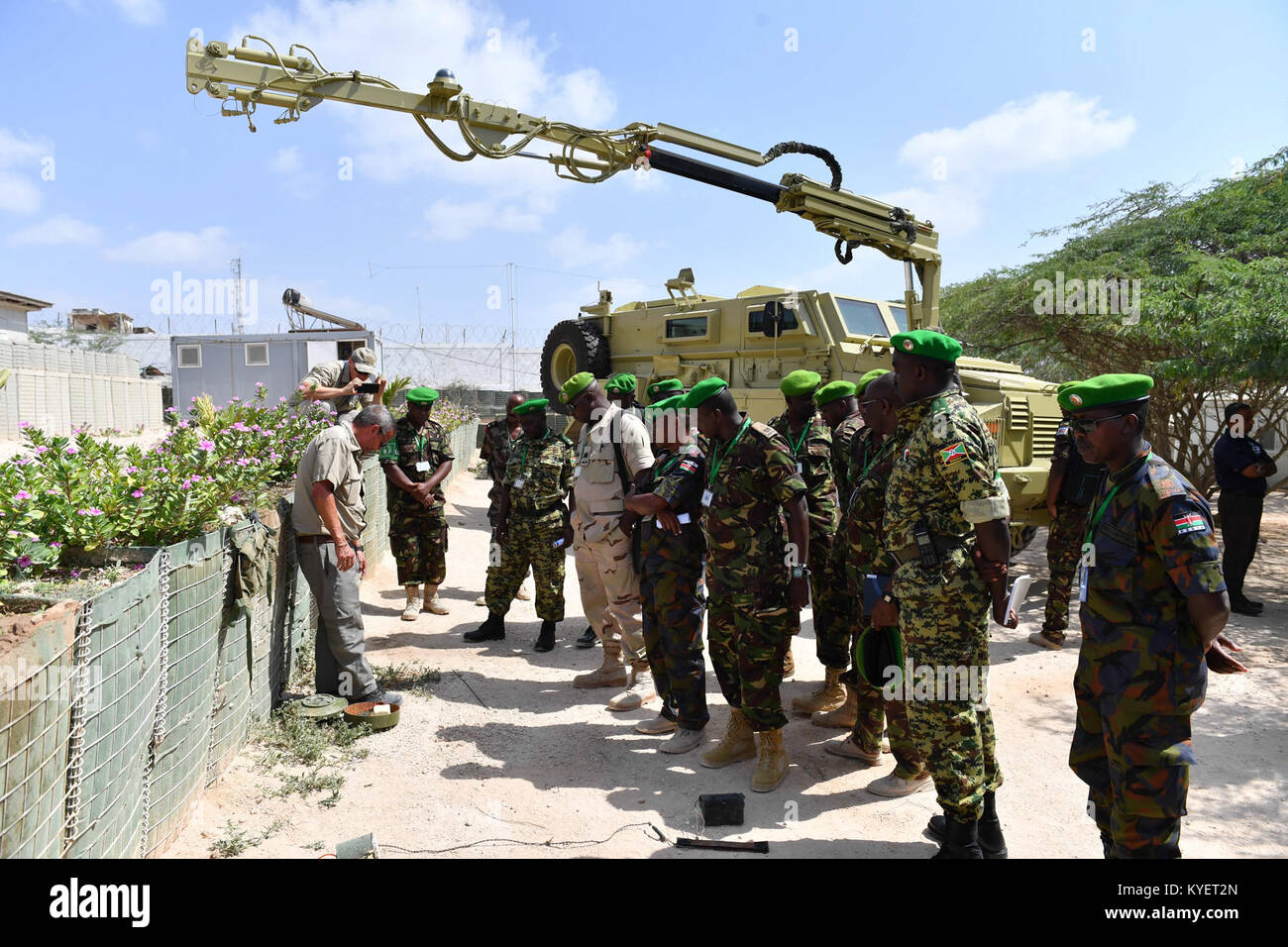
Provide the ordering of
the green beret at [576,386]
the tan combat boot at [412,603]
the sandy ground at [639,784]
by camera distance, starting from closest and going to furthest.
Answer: the sandy ground at [639,784] → the green beret at [576,386] → the tan combat boot at [412,603]

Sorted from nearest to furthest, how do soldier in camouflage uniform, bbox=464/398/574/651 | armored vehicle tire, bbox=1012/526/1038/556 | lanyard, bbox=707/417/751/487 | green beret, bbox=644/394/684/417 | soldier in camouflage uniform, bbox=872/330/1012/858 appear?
soldier in camouflage uniform, bbox=872/330/1012/858, lanyard, bbox=707/417/751/487, green beret, bbox=644/394/684/417, soldier in camouflage uniform, bbox=464/398/574/651, armored vehicle tire, bbox=1012/526/1038/556

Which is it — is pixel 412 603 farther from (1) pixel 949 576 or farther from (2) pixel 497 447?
(1) pixel 949 576

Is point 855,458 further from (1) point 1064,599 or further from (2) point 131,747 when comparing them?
(2) point 131,747

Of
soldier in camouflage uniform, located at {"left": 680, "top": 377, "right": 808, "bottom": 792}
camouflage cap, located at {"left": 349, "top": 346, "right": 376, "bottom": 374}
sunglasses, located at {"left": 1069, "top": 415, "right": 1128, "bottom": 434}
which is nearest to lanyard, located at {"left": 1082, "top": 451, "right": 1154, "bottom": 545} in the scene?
sunglasses, located at {"left": 1069, "top": 415, "right": 1128, "bottom": 434}

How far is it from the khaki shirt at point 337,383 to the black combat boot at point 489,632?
1.89 m

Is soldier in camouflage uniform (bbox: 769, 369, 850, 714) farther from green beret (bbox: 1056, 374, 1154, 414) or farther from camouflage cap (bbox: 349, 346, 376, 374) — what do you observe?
camouflage cap (bbox: 349, 346, 376, 374)

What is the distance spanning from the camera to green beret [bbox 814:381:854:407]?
16.4ft

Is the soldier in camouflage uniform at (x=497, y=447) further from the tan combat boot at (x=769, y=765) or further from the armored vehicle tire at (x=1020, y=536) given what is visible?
the armored vehicle tire at (x=1020, y=536)

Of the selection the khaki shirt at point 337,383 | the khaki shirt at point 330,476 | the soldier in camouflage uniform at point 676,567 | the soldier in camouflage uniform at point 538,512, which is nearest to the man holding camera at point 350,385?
the khaki shirt at point 337,383

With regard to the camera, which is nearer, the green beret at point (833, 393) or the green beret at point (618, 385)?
the green beret at point (833, 393)

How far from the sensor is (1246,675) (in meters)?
5.37

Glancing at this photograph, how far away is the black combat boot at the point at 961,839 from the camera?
117 inches

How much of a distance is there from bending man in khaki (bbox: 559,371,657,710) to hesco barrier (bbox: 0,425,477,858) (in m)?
1.81

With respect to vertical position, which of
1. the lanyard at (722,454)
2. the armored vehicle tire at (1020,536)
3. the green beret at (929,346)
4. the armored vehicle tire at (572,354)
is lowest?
the armored vehicle tire at (1020,536)
